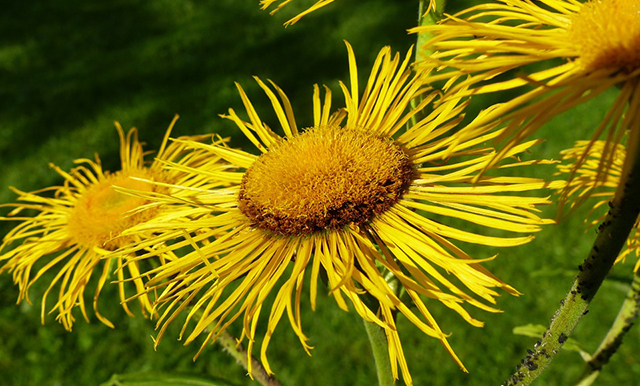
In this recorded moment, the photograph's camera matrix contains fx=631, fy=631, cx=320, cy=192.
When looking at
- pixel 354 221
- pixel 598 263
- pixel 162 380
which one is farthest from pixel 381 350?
pixel 162 380

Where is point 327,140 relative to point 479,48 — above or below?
below

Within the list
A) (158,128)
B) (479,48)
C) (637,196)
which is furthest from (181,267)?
(158,128)

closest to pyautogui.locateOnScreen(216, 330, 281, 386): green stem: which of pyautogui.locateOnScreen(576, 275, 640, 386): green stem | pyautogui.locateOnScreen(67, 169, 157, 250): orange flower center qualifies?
pyautogui.locateOnScreen(67, 169, 157, 250): orange flower center

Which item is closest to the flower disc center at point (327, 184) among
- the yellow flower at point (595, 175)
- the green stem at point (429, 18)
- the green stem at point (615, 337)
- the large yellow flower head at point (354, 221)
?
the large yellow flower head at point (354, 221)

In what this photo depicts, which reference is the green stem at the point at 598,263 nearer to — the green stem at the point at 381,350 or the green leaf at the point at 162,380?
the green stem at the point at 381,350

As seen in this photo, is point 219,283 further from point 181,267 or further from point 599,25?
point 599,25

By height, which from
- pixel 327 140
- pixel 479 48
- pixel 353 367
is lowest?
pixel 353 367

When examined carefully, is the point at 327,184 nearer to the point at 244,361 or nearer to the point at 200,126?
the point at 244,361
